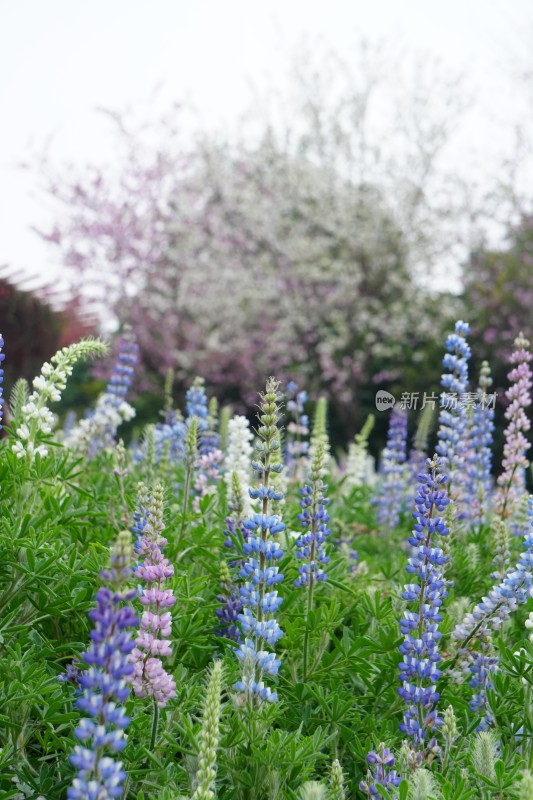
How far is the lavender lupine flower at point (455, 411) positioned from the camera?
165 inches

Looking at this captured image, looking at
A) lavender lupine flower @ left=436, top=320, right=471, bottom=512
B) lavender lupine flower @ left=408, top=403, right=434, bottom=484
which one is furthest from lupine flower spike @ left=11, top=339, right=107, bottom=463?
lavender lupine flower @ left=408, top=403, right=434, bottom=484

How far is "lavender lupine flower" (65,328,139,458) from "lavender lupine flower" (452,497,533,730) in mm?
2818

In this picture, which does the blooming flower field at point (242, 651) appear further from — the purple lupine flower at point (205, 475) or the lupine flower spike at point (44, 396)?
the purple lupine flower at point (205, 475)

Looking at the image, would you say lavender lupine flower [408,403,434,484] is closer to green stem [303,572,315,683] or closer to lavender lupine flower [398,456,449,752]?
green stem [303,572,315,683]

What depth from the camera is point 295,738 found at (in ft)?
7.62

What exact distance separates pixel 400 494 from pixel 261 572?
3314 millimetres

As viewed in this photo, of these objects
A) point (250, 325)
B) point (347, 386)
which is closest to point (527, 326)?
point (347, 386)

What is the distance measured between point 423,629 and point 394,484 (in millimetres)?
2937

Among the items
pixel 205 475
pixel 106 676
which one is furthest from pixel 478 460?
pixel 106 676

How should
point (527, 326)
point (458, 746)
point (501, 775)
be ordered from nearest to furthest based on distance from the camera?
point (501, 775) → point (458, 746) → point (527, 326)

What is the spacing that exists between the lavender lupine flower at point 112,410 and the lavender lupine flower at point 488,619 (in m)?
2.82

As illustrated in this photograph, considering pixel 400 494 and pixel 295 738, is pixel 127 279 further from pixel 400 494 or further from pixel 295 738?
pixel 295 738

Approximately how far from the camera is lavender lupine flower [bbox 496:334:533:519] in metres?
4.14

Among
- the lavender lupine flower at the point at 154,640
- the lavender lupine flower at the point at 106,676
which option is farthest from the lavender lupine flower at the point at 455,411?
the lavender lupine flower at the point at 106,676
